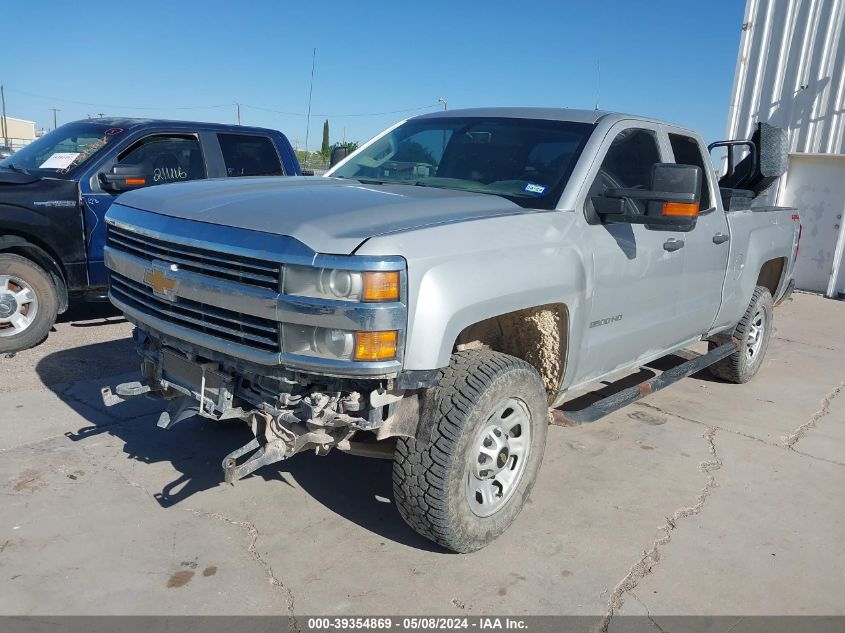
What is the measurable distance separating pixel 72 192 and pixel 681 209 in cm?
513

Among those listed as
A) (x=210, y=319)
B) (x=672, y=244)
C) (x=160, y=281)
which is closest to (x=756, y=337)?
(x=672, y=244)

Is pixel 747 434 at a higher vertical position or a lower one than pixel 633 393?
lower

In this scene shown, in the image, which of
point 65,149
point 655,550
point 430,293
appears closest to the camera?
point 430,293

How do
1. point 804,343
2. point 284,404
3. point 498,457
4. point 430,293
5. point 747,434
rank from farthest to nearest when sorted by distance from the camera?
point 804,343 → point 747,434 → point 498,457 → point 284,404 → point 430,293

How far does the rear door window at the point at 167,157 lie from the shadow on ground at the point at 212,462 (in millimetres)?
2378

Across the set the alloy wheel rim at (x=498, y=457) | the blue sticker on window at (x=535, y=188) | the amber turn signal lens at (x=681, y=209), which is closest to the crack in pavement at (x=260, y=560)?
the alloy wheel rim at (x=498, y=457)

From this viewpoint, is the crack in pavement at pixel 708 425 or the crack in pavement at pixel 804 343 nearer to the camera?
the crack in pavement at pixel 708 425

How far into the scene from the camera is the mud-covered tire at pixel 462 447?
315 centimetres

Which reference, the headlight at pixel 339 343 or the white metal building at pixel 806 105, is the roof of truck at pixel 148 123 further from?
the white metal building at pixel 806 105

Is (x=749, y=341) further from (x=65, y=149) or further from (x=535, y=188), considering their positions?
(x=65, y=149)

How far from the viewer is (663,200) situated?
3.74 metres

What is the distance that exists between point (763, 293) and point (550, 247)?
3.64 m

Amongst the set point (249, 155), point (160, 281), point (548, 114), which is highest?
point (548, 114)

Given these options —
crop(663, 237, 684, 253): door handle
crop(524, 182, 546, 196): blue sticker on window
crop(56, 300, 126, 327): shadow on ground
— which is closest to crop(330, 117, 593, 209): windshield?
crop(524, 182, 546, 196): blue sticker on window
